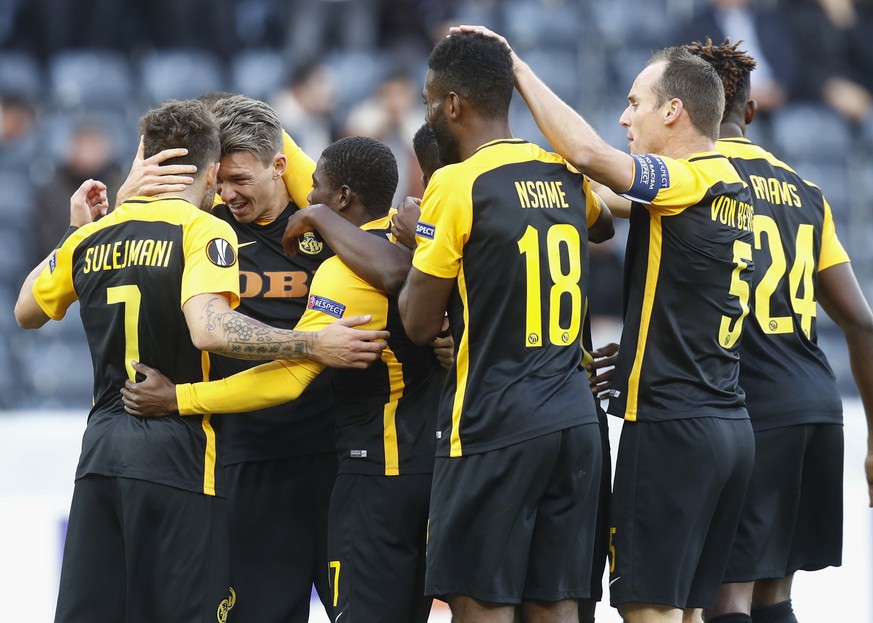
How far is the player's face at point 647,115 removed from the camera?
15.7 feet

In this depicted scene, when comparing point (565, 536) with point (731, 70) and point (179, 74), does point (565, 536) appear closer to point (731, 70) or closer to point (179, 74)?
point (731, 70)

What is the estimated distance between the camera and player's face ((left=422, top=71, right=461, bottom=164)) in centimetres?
446

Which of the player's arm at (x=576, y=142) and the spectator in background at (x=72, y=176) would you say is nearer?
the player's arm at (x=576, y=142)

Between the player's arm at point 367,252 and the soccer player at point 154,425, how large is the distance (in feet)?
0.75

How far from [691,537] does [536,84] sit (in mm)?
1773

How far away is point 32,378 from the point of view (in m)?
9.48

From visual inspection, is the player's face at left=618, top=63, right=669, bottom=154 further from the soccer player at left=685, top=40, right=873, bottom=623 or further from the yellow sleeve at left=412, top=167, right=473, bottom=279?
the yellow sleeve at left=412, top=167, right=473, bottom=279

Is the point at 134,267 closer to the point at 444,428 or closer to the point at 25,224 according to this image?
the point at 444,428

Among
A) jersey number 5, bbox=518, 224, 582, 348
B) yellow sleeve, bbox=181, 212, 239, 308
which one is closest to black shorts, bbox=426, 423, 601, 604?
jersey number 5, bbox=518, 224, 582, 348

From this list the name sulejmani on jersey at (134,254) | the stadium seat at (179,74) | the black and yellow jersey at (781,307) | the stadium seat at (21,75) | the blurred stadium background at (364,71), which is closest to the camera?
the name sulejmani on jersey at (134,254)

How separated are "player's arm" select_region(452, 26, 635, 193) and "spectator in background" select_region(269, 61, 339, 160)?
21.6 ft

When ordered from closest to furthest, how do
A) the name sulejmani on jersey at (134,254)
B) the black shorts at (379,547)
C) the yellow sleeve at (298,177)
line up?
the name sulejmani on jersey at (134,254), the black shorts at (379,547), the yellow sleeve at (298,177)

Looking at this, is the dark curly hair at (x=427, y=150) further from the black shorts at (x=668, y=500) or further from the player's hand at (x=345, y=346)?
the black shorts at (x=668, y=500)

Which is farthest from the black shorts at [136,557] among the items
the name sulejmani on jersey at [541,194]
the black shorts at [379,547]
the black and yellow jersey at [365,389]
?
the name sulejmani on jersey at [541,194]
